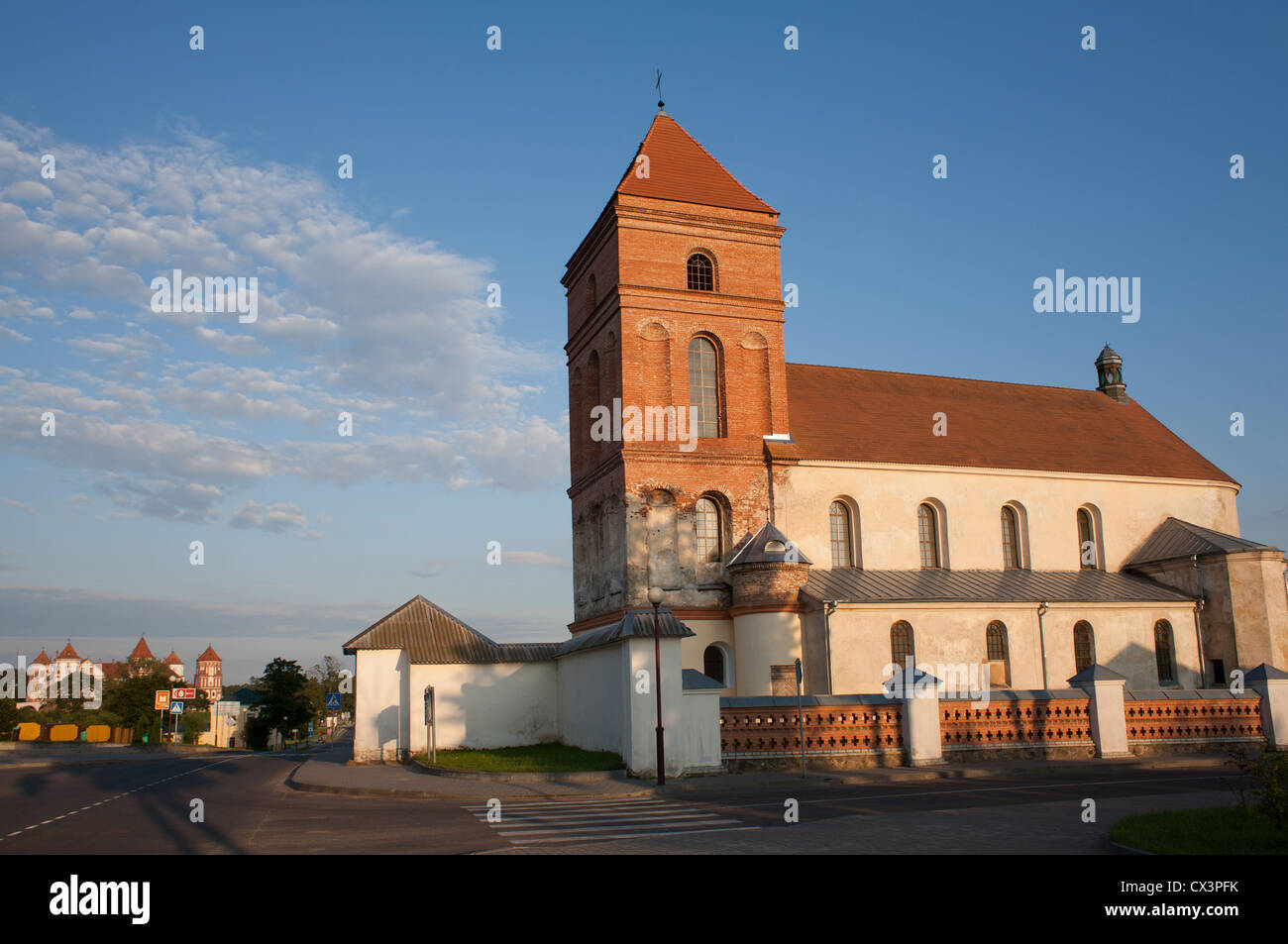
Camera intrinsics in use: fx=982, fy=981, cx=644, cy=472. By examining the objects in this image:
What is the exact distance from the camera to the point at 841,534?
1278 inches

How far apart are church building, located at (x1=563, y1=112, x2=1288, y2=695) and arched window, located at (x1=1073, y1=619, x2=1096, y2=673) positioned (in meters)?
→ 0.07

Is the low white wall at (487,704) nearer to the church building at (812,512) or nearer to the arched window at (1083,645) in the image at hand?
the church building at (812,512)

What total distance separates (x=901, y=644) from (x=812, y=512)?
16.3 feet

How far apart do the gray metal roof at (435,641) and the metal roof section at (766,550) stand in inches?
255

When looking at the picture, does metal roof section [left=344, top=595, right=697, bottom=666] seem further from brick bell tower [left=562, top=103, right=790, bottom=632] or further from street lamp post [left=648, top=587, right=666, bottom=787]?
street lamp post [left=648, top=587, right=666, bottom=787]

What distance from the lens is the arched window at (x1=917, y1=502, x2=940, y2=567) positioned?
33375 mm

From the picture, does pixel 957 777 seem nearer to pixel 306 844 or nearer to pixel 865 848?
pixel 865 848

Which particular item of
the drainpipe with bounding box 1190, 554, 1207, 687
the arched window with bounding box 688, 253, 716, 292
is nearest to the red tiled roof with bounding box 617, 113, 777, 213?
the arched window with bounding box 688, 253, 716, 292

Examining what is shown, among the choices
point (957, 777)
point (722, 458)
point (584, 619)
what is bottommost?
point (957, 777)

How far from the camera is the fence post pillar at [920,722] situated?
23062mm

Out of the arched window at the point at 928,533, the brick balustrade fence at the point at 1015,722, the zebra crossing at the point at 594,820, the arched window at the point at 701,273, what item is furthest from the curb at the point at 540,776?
the arched window at the point at 701,273
